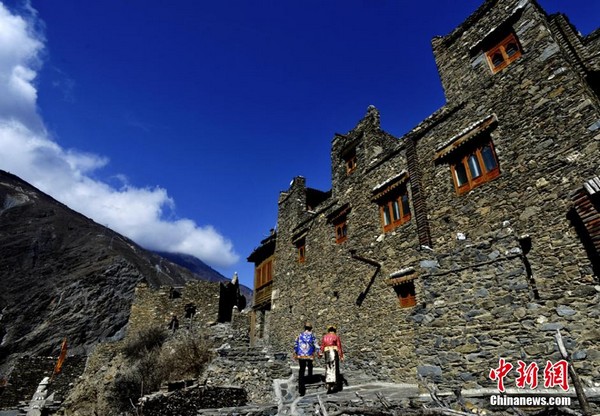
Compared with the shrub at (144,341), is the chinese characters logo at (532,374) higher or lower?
lower

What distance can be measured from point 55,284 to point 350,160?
132 ft

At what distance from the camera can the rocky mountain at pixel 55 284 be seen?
106ft

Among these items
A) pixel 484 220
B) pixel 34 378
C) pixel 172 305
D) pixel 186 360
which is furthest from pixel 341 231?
pixel 34 378

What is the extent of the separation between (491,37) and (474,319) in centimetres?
801

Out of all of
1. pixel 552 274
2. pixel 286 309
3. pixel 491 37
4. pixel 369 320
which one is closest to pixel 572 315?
pixel 552 274

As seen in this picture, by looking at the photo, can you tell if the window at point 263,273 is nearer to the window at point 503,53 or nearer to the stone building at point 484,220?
the stone building at point 484,220

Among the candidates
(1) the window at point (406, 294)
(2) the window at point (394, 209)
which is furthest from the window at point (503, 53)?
(1) the window at point (406, 294)

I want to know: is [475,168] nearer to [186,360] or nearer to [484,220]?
[484,220]

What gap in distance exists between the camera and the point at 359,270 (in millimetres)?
12078

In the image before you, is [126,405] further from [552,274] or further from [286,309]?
[552,274]

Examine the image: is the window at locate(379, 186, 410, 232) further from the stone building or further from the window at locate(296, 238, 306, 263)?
the window at locate(296, 238, 306, 263)

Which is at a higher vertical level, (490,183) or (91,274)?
(91,274)

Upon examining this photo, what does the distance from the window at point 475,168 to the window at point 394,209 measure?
6.26ft

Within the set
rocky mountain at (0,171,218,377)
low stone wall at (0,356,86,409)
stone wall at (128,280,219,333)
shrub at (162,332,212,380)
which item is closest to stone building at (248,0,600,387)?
shrub at (162,332,212,380)
